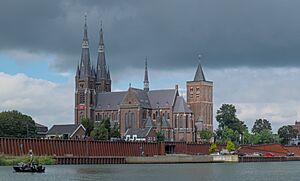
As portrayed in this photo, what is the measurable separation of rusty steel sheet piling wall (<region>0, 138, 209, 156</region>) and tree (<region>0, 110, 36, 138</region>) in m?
25.8

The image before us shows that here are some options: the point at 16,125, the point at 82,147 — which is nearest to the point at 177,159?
the point at 82,147

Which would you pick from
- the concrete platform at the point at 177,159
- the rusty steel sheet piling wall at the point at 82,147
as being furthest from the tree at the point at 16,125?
the concrete platform at the point at 177,159

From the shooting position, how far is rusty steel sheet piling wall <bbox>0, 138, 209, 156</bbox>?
443 ft

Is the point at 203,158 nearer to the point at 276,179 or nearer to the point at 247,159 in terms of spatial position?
the point at 247,159

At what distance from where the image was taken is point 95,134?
18412cm

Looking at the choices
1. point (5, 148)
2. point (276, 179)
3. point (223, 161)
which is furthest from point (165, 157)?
point (276, 179)

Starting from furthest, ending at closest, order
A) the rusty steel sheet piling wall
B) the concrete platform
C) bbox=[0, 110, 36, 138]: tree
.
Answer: bbox=[0, 110, 36, 138]: tree < the concrete platform < the rusty steel sheet piling wall

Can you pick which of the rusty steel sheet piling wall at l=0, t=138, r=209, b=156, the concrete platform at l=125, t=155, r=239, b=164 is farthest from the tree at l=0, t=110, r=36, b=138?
the concrete platform at l=125, t=155, r=239, b=164

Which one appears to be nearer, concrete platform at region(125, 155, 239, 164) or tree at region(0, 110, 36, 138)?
concrete platform at region(125, 155, 239, 164)

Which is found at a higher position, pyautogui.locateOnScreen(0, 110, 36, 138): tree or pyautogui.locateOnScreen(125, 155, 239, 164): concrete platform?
pyautogui.locateOnScreen(0, 110, 36, 138): tree

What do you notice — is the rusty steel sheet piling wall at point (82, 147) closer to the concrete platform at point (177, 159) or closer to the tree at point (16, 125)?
the concrete platform at point (177, 159)

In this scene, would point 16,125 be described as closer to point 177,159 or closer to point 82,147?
point 82,147

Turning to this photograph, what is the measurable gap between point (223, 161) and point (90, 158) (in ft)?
145

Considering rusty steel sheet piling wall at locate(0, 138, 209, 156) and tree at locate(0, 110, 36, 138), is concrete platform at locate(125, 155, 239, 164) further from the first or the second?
tree at locate(0, 110, 36, 138)
